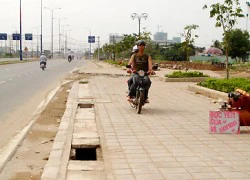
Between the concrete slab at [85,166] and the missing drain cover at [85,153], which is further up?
the concrete slab at [85,166]

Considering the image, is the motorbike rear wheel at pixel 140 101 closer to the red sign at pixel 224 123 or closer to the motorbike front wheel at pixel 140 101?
the motorbike front wheel at pixel 140 101

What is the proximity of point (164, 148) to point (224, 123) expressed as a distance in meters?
1.70

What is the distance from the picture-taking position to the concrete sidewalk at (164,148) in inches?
197

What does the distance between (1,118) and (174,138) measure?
4605 millimetres

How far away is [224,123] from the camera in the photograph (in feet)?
24.5

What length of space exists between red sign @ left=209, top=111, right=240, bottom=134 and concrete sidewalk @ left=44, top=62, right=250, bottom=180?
149mm

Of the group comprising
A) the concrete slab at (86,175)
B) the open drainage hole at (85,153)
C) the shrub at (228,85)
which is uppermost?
the shrub at (228,85)

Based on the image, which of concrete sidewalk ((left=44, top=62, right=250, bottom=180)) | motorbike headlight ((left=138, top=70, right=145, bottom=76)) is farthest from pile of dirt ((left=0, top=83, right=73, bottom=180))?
motorbike headlight ((left=138, top=70, right=145, bottom=76))

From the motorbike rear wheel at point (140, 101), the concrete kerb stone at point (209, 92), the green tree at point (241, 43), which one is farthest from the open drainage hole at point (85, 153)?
the green tree at point (241, 43)

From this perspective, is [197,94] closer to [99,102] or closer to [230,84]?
[230,84]

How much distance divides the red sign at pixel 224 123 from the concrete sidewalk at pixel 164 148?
15 centimetres

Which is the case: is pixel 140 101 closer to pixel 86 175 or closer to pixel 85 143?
pixel 85 143

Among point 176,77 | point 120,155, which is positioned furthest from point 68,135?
point 176,77

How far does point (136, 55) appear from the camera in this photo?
34.4 ft
